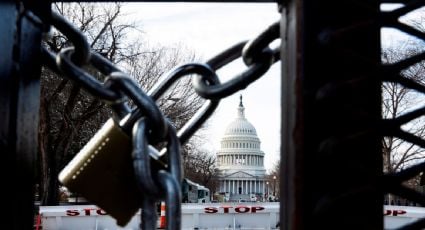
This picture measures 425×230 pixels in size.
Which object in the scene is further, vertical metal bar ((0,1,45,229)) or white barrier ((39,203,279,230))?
white barrier ((39,203,279,230))

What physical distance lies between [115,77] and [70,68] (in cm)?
9

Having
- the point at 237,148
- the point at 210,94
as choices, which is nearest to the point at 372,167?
the point at 210,94

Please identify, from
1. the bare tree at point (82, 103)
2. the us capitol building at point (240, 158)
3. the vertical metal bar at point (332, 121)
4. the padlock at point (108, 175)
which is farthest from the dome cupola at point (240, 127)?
the vertical metal bar at point (332, 121)

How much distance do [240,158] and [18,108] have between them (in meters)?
86.3

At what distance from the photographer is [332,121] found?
0.94 m

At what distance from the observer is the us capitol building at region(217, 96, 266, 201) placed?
86000 mm

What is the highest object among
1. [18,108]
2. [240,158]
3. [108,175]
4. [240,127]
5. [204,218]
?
[240,127]

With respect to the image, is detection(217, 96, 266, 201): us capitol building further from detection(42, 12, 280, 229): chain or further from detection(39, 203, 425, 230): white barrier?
detection(42, 12, 280, 229): chain

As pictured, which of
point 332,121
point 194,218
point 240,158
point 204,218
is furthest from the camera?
point 240,158

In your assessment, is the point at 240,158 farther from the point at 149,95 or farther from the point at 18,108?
the point at 18,108

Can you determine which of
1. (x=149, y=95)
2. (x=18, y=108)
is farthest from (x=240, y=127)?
(x=18, y=108)

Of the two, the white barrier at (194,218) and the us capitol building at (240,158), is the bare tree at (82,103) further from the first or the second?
the us capitol building at (240,158)

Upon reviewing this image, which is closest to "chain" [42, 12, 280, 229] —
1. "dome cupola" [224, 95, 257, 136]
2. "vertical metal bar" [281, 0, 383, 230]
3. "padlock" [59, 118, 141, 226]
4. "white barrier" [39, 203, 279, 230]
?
"padlock" [59, 118, 141, 226]

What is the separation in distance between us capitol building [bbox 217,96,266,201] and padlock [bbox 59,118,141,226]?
Answer: 271ft
